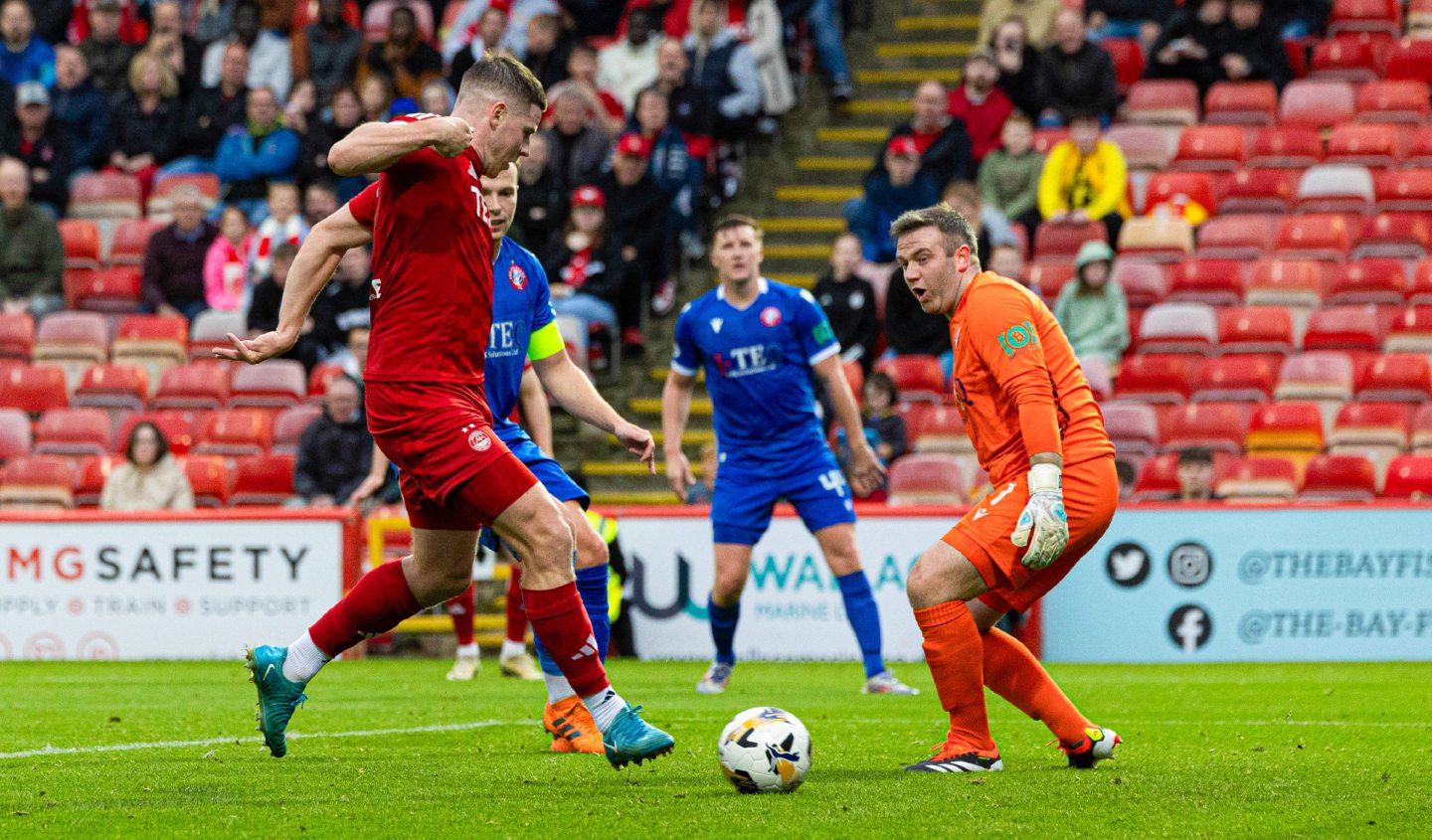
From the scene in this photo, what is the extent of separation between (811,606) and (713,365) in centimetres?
328

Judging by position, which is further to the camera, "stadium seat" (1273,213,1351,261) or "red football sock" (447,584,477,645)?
"stadium seat" (1273,213,1351,261)

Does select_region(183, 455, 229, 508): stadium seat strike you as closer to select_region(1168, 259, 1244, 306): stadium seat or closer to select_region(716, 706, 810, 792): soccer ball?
select_region(1168, 259, 1244, 306): stadium seat

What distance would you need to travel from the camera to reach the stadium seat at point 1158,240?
16.8 metres

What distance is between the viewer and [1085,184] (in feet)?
55.8

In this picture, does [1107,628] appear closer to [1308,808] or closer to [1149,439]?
[1149,439]

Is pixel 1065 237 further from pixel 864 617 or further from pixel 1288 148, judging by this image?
pixel 864 617

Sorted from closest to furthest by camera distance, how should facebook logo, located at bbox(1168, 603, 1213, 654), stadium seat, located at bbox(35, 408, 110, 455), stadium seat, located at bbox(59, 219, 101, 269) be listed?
facebook logo, located at bbox(1168, 603, 1213, 654)
stadium seat, located at bbox(35, 408, 110, 455)
stadium seat, located at bbox(59, 219, 101, 269)

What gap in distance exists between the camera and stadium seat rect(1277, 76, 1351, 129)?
17609mm

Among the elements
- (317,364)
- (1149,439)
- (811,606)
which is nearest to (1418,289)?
(1149,439)

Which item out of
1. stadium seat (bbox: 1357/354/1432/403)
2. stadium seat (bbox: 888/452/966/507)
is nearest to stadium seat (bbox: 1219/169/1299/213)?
stadium seat (bbox: 1357/354/1432/403)

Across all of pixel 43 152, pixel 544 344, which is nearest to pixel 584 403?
pixel 544 344

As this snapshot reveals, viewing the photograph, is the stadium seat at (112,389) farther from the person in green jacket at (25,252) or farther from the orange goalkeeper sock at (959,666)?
the orange goalkeeper sock at (959,666)

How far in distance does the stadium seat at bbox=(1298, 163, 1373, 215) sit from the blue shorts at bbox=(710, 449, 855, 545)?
Answer: 7674mm

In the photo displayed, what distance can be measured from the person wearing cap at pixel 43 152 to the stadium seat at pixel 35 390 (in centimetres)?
312
